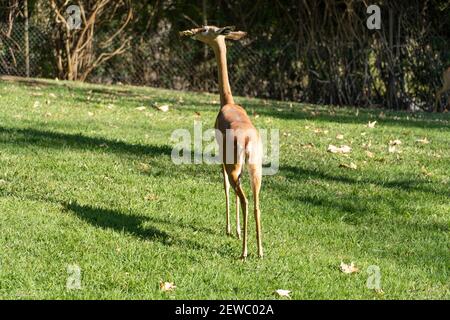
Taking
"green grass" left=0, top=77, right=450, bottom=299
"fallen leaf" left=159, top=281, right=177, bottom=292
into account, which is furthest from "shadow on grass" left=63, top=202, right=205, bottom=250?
"fallen leaf" left=159, top=281, right=177, bottom=292

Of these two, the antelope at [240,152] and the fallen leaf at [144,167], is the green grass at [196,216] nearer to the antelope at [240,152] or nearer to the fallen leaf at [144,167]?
the fallen leaf at [144,167]

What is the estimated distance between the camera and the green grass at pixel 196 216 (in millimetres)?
5195

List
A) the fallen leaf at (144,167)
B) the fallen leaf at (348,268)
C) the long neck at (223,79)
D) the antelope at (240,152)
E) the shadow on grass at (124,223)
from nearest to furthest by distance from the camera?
1. the antelope at (240,152)
2. the fallen leaf at (348,268)
3. the shadow on grass at (124,223)
4. the long neck at (223,79)
5. the fallen leaf at (144,167)

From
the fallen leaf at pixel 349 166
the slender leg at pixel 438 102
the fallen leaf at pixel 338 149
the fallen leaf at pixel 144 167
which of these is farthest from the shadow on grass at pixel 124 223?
the slender leg at pixel 438 102

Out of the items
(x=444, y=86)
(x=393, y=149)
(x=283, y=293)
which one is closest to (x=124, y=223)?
(x=283, y=293)

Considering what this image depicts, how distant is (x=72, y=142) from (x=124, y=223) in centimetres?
308

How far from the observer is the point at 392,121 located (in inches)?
507

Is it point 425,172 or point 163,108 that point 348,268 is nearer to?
point 425,172

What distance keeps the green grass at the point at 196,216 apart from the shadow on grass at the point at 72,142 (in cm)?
2

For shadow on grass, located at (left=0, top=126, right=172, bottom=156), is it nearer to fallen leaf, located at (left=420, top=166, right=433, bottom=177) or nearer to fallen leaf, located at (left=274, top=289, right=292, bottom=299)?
fallen leaf, located at (left=420, top=166, right=433, bottom=177)

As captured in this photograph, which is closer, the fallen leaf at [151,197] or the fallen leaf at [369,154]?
the fallen leaf at [151,197]

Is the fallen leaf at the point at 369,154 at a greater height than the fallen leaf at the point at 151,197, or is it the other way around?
the fallen leaf at the point at 151,197

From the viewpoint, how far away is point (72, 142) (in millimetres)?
9125

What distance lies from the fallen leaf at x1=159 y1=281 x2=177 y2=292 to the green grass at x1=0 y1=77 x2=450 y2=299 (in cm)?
7
